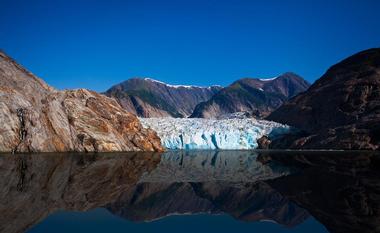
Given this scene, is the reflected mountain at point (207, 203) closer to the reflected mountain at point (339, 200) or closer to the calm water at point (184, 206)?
the calm water at point (184, 206)

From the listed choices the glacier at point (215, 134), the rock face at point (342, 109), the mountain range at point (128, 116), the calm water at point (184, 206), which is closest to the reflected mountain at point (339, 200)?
the calm water at point (184, 206)

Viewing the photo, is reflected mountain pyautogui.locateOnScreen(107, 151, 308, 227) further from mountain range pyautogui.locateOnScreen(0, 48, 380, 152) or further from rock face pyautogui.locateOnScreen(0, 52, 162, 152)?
mountain range pyautogui.locateOnScreen(0, 48, 380, 152)

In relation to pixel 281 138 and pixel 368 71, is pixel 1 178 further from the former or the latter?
pixel 368 71

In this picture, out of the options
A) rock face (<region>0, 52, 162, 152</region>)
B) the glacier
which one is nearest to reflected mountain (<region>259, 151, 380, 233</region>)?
rock face (<region>0, 52, 162, 152</region>)

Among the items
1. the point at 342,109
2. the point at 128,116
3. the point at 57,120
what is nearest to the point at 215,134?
the point at 128,116

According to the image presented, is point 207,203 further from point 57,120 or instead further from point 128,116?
point 128,116

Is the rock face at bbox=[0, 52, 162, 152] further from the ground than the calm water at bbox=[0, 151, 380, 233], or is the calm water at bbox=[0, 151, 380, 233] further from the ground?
the rock face at bbox=[0, 52, 162, 152]
